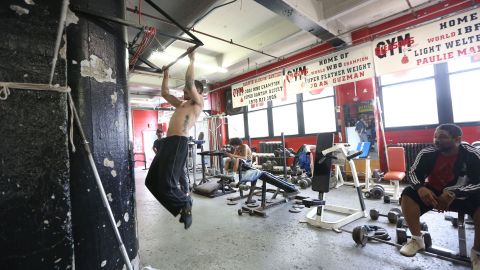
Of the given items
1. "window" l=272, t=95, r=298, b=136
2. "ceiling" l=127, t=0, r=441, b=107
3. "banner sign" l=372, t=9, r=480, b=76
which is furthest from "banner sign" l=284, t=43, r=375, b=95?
"window" l=272, t=95, r=298, b=136

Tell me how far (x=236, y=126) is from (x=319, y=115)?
3862mm

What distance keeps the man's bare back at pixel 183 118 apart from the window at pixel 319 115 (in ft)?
17.5

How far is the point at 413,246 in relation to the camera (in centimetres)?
225

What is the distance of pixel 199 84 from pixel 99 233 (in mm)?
1913

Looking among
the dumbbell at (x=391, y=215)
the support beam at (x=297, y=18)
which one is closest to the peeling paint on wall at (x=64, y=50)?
the support beam at (x=297, y=18)

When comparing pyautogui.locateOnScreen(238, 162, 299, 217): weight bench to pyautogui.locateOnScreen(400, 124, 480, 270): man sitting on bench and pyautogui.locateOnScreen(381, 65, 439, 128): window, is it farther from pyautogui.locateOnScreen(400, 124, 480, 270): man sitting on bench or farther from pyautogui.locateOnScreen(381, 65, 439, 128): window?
pyautogui.locateOnScreen(381, 65, 439, 128): window

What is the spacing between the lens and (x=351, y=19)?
5363mm

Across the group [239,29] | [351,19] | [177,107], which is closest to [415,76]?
[351,19]

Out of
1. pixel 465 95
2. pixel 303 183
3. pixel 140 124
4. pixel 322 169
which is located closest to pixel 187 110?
pixel 322 169

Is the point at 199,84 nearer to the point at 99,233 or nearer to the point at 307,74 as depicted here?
the point at 99,233

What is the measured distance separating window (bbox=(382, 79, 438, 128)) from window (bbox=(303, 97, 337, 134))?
1426mm

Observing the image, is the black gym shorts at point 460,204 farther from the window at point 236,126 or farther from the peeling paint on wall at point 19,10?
the window at point 236,126

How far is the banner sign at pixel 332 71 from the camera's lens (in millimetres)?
4965

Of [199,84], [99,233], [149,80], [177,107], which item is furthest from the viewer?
[149,80]
